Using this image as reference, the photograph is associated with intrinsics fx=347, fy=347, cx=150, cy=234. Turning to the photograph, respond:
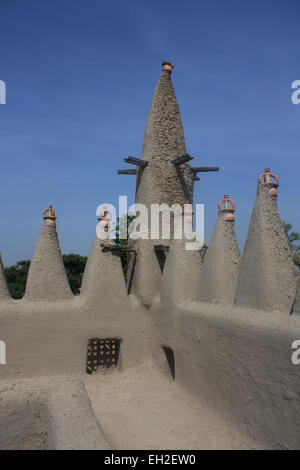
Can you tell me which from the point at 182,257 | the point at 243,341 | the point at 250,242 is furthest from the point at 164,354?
the point at 250,242

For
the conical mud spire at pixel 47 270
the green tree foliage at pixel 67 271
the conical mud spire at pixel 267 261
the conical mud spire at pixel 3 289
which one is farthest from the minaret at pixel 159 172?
the green tree foliage at pixel 67 271

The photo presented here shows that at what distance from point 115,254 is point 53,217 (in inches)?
95.3

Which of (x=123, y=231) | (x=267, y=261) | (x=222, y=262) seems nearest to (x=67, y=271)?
(x=123, y=231)

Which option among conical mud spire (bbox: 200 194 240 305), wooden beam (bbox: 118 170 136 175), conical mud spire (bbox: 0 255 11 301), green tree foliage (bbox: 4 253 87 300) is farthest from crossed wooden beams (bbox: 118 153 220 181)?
green tree foliage (bbox: 4 253 87 300)

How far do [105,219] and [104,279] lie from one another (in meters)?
2.07

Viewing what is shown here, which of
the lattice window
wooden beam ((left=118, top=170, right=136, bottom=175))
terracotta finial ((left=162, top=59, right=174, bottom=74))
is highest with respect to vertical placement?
terracotta finial ((left=162, top=59, right=174, bottom=74))

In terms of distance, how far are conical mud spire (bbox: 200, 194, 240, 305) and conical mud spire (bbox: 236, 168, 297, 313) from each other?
82 cm

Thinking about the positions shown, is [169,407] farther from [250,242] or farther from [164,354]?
[250,242]

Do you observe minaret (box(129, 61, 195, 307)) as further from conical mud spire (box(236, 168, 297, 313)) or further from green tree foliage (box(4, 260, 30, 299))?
green tree foliage (box(4, 260, 30, 299))

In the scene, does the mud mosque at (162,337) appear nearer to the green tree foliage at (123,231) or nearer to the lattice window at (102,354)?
the lattice window at (102,354)

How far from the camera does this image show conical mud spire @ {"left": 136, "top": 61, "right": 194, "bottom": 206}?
1276 centimetres

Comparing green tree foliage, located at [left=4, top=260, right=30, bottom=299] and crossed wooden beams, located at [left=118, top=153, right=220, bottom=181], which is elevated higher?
crossed wooden beams, located at [left=118, top=153, right=220, bottom=181]

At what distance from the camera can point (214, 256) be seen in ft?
31.7

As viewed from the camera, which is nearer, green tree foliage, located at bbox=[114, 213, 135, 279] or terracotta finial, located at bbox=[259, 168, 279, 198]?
terracotta finial, located at bbox=[259, 168, 279, 198]
